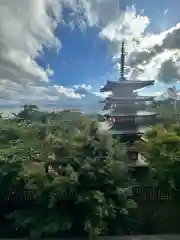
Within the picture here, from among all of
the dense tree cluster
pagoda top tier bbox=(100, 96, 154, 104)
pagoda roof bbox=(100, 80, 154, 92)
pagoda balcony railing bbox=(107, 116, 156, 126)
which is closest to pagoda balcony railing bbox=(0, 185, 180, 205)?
the dense tree cluster

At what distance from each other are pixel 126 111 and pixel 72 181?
2.26 meters

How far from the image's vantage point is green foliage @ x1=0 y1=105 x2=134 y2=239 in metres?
3.07

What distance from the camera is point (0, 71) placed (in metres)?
4.82

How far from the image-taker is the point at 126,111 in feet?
16.4

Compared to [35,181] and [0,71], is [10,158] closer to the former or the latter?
[35,181]

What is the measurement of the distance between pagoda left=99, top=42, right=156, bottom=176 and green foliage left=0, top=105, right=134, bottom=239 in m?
1.19

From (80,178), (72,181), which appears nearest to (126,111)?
(80,178)

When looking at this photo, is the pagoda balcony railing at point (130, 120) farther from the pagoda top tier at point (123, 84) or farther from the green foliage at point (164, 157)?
the green foliage at point (164, 157)

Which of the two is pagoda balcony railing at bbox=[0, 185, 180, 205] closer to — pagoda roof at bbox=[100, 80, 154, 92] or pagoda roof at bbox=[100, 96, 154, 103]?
pagoda roof at bbox=[100, 96, 154, 103]

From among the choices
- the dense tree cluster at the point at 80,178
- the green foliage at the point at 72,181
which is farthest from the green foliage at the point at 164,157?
the green foliage at the point at 72,181

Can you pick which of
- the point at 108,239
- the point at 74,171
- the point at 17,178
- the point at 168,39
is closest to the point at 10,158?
the point at 17,178

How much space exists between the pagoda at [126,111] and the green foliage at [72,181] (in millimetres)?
1187

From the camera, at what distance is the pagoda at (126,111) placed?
4.82 meters

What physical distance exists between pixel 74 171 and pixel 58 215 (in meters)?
0.54
